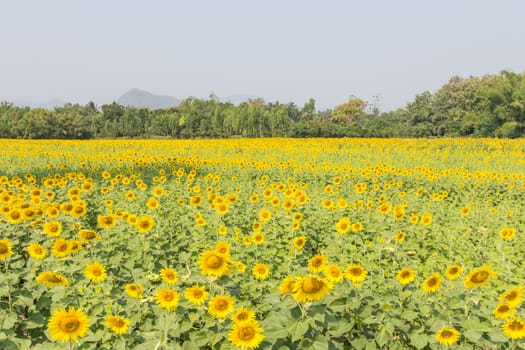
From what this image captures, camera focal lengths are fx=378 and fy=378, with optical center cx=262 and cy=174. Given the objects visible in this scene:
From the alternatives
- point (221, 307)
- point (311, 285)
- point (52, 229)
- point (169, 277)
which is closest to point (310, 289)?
point (311, 285)

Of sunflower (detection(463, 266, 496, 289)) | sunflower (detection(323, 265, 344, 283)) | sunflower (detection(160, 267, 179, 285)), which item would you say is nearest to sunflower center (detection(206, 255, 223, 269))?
sunflower (detection(160, 267, 179, 285))

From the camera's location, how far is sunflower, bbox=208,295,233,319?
167cm

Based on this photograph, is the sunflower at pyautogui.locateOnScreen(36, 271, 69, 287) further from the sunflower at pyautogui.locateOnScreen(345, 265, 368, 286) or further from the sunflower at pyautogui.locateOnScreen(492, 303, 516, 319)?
the sunflower at pyautogui.locateOnScreen(492, 303, 516, 319)

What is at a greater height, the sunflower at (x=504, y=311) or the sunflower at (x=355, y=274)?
the sunflower at (x=355, y=274)

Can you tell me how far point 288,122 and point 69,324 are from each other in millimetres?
45080

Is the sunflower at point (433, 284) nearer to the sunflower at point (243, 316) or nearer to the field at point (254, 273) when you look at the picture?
the field at point (254, 273)

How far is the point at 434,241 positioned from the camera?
5398mm

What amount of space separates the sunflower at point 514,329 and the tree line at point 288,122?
36.7m

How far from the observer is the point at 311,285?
1564mm

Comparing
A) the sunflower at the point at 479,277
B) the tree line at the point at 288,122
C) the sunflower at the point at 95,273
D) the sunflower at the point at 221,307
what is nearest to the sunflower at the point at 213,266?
the sunflower at the point at 221,307

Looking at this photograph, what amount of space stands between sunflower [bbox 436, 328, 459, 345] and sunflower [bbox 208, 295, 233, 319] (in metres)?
1.01

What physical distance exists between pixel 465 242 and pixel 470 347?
149 inches

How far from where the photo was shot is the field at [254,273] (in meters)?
1.72

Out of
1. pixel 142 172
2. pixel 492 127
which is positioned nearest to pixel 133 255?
pixel 142 172
